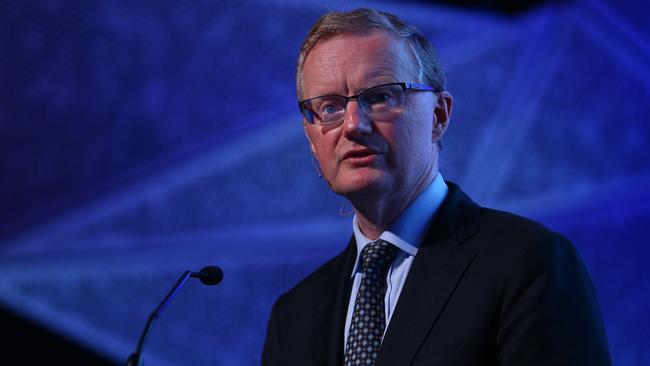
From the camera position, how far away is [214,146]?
8.68ft

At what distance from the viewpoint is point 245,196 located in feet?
8.45

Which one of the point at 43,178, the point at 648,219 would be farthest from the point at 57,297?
the point at 648,219

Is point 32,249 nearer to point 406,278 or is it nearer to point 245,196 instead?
point 245,196

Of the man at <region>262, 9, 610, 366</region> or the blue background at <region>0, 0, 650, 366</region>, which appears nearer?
the man at <region>262, 9, 610, 366</region>

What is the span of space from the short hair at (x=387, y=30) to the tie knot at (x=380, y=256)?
1.20ft

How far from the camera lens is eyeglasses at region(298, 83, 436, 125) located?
5.29 ft

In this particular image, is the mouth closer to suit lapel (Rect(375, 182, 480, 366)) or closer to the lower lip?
the lower lip

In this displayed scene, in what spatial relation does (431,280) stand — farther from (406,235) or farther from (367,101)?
(367,101)

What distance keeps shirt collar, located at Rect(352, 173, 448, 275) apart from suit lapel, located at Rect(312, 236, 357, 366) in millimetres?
132

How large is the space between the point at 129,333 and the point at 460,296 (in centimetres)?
139

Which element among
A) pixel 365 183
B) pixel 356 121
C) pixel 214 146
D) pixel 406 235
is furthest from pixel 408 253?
pixel 214 146

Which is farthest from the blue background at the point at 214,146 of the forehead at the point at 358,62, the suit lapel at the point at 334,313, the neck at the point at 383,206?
the forehead at the point at 358,62

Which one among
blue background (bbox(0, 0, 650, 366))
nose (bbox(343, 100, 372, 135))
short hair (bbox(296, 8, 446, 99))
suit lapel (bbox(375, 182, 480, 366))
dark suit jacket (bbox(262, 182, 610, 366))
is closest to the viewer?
dark suit jacket (bbox(262, 182, 610, 366))

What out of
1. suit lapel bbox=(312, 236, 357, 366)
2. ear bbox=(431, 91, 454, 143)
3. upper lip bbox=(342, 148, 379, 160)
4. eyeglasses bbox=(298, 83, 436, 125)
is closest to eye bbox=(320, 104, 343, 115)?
eyeglasses bbox=(298, 83, 436, 125)
